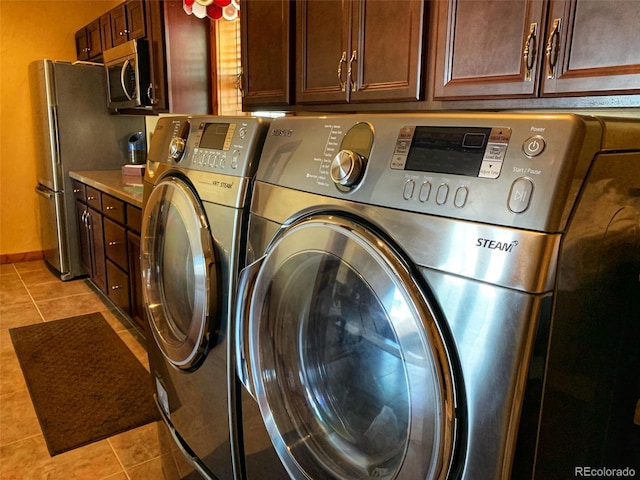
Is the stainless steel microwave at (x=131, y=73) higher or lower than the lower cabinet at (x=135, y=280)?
higher

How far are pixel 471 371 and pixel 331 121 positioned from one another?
559 millimetres

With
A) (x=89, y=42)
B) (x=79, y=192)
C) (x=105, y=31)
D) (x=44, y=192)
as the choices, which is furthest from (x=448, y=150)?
(x=89, y=42)

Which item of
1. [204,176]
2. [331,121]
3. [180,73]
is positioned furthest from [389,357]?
[180,73]

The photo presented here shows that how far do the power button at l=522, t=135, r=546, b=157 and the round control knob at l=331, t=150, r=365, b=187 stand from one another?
298 mm

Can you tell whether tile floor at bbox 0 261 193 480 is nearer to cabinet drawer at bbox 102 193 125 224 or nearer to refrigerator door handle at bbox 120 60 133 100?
cabinet drawer at bbox 102 193 125 224

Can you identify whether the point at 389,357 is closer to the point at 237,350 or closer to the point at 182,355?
the point at 237,350

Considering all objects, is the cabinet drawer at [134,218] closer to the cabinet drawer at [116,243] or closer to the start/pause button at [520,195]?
the cabinet drawer at [116,243]

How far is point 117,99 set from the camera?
3811 mm

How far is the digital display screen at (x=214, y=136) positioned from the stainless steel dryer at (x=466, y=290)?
348 millimetres

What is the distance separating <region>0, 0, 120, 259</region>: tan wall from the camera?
444cm

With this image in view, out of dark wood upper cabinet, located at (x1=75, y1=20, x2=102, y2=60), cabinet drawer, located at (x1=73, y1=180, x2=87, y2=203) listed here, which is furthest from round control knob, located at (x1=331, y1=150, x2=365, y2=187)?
dark wood upper cabinet, located at (x1=75, y1=20, x2=102, y2=60)

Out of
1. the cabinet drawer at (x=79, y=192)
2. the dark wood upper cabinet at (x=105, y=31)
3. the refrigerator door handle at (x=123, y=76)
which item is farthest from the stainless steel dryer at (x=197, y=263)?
the dark wood upper cabinet at (x=105, y=31)

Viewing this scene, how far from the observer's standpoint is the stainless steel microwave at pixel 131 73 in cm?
344

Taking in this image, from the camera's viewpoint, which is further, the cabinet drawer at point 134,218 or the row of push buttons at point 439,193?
the cabinet drawer at point 134,218
